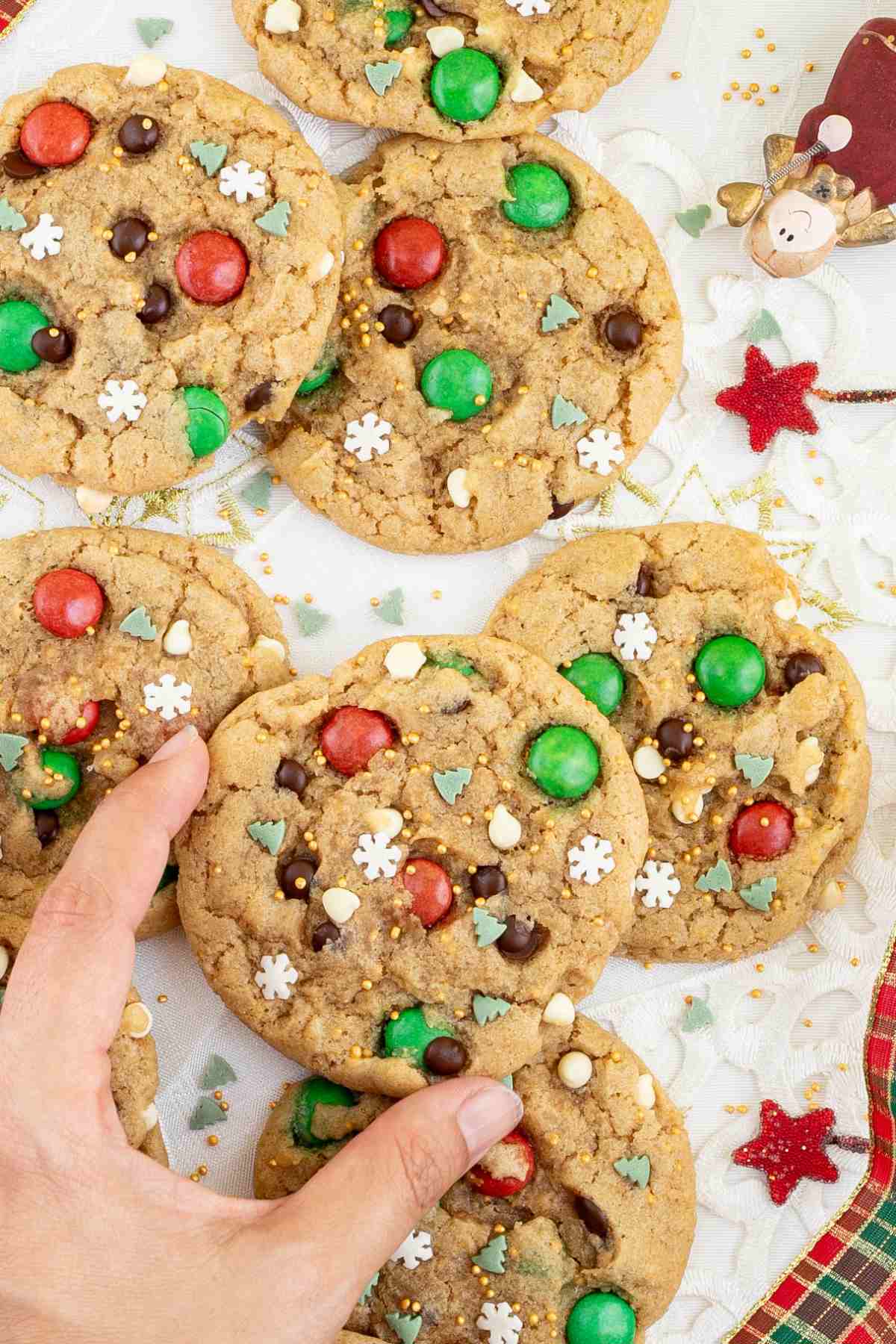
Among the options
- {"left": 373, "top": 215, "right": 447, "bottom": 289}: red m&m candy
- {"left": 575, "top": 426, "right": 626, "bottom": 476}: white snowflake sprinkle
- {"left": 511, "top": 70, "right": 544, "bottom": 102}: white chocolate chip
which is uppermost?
{"left": 511, "top": 70, "right": 544, "bottom": 102}: white chocolate chip

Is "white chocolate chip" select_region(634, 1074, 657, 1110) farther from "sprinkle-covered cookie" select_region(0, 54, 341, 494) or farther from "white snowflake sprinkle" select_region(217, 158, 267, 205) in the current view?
"white snowflake sprinkle" select_region(217, 158, 267, 205)

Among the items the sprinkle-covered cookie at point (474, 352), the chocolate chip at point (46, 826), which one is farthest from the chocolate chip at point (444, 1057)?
the sprinkle-covered cookie at point (474, 352)

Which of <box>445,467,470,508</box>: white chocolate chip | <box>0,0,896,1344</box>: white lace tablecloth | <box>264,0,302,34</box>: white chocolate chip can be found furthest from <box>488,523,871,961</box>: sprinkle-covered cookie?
<box>264,0,302,34</box>: white chocolate chip

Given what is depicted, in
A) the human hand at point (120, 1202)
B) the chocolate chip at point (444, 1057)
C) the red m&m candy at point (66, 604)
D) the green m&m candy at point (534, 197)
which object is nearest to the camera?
the human hand at point (120, 1202)

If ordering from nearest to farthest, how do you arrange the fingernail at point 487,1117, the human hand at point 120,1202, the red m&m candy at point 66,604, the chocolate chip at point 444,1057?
the human hand at point 120,1202 < the fingernail at point 487,1117 < the chocolate chip at point 444,1057 < the red m&m candy at point 66,604

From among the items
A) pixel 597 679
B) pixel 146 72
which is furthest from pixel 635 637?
pixel 146 72

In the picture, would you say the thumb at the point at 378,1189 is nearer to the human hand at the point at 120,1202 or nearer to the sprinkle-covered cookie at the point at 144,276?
the human hand at the point at 120,1202
